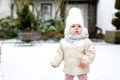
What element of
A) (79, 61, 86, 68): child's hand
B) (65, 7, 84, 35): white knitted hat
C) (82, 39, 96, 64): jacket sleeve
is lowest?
(79, 61, 86, 68): child's hand

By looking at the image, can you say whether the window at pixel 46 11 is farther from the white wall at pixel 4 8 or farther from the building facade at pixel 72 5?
the white wall at pixel 4 8

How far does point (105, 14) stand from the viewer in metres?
28.5

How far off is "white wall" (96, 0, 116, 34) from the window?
12.3 feet

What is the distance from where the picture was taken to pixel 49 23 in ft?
93.9

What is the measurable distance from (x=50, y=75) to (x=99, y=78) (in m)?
1.12

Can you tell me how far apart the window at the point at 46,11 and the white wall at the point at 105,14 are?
3.76 m

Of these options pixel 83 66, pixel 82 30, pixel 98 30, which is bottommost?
pixel 98 30

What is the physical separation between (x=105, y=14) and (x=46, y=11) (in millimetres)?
5591

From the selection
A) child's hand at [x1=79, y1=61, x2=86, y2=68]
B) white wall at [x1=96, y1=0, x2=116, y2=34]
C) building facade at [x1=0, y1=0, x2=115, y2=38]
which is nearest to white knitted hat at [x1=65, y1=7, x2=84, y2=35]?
child's hand at [x1=79, y1=61, x2=86, y2=68]

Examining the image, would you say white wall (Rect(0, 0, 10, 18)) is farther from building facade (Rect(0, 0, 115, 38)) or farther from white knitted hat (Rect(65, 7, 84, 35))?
white knitted hat (Rect(65, 7, 84, 35))

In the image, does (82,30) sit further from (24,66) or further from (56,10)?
(56,10)

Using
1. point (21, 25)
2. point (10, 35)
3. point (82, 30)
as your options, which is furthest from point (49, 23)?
point (82, 30)

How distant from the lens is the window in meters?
32.2

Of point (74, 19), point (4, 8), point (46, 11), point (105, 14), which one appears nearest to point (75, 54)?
point (74, 19)
